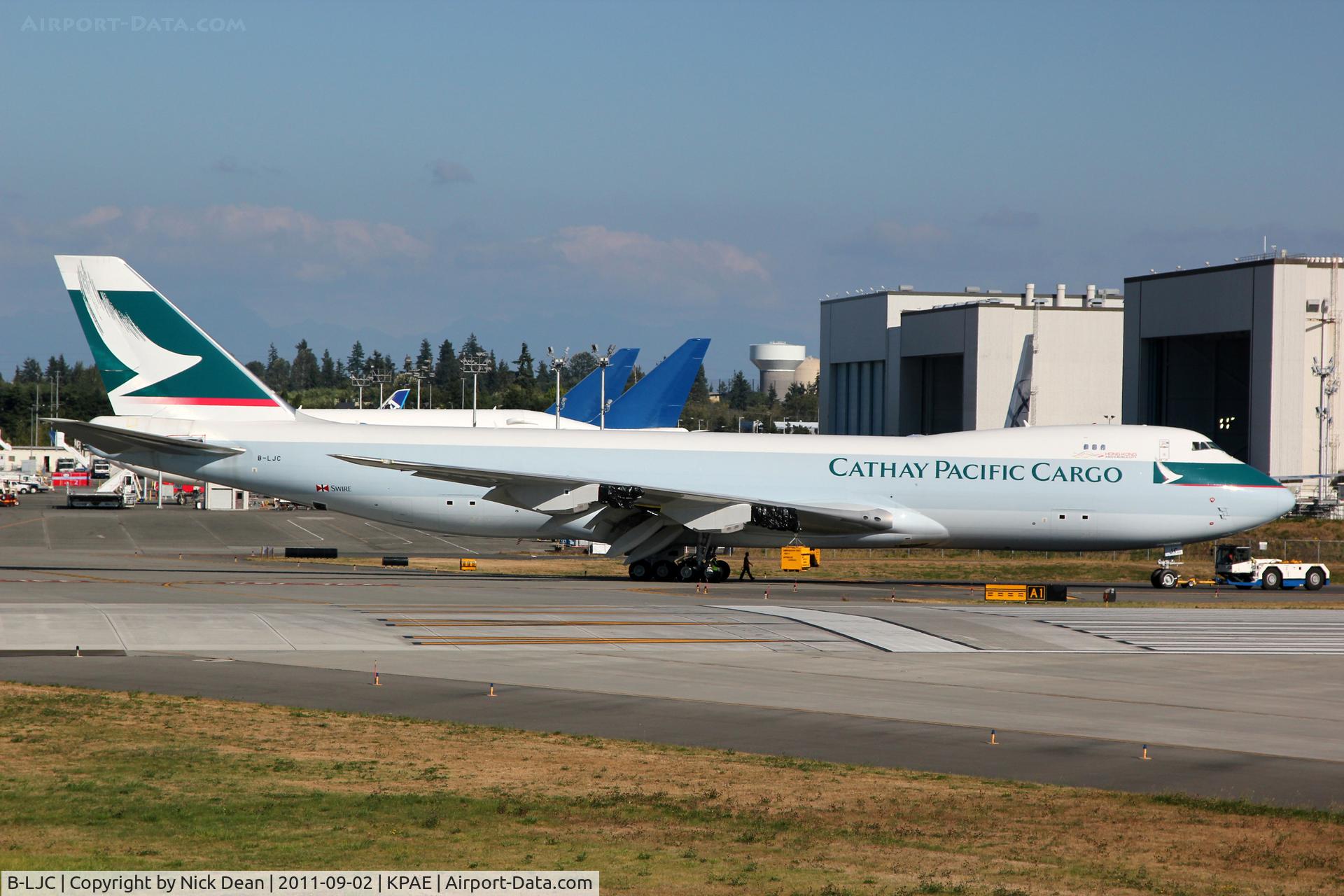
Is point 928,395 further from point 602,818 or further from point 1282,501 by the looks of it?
point 602,818

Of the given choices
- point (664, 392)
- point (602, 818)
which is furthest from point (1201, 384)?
point (602, 818)

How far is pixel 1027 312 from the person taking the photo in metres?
106

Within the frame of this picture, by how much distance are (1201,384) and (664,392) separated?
42.3 m

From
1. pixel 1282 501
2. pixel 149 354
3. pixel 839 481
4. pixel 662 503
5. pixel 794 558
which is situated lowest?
pixel 794 558

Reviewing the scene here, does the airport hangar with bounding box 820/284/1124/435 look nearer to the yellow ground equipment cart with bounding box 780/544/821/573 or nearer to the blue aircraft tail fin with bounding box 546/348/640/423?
the blue aircraft tail fin with bounding box 546/348/640/423

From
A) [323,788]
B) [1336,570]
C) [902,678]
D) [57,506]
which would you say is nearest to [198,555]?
[902,678]

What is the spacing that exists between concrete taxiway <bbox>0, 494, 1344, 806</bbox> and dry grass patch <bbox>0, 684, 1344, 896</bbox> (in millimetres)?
1532

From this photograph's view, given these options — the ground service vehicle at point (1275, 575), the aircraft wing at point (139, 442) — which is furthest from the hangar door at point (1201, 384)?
the aircraft wing at point (139, 442)

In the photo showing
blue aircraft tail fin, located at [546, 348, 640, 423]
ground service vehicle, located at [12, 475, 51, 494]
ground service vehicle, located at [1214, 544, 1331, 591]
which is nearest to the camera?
ground service vehicle, located at [1214, 544, 1331, 591]

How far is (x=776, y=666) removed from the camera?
23.6m

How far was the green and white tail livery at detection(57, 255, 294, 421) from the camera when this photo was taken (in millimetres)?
41781

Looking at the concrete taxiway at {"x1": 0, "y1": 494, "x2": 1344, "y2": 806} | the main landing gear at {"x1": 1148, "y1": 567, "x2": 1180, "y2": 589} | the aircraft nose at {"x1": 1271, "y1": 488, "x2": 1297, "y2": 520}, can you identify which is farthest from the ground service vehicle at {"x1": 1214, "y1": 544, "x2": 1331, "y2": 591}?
the concrete taxiway at {"x1": 0, "y1": 494, "x2": 1344, "y2": 806}

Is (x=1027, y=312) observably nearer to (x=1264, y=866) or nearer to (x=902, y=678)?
(x=902, y=678)

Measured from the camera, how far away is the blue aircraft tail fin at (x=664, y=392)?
70.2 meters
